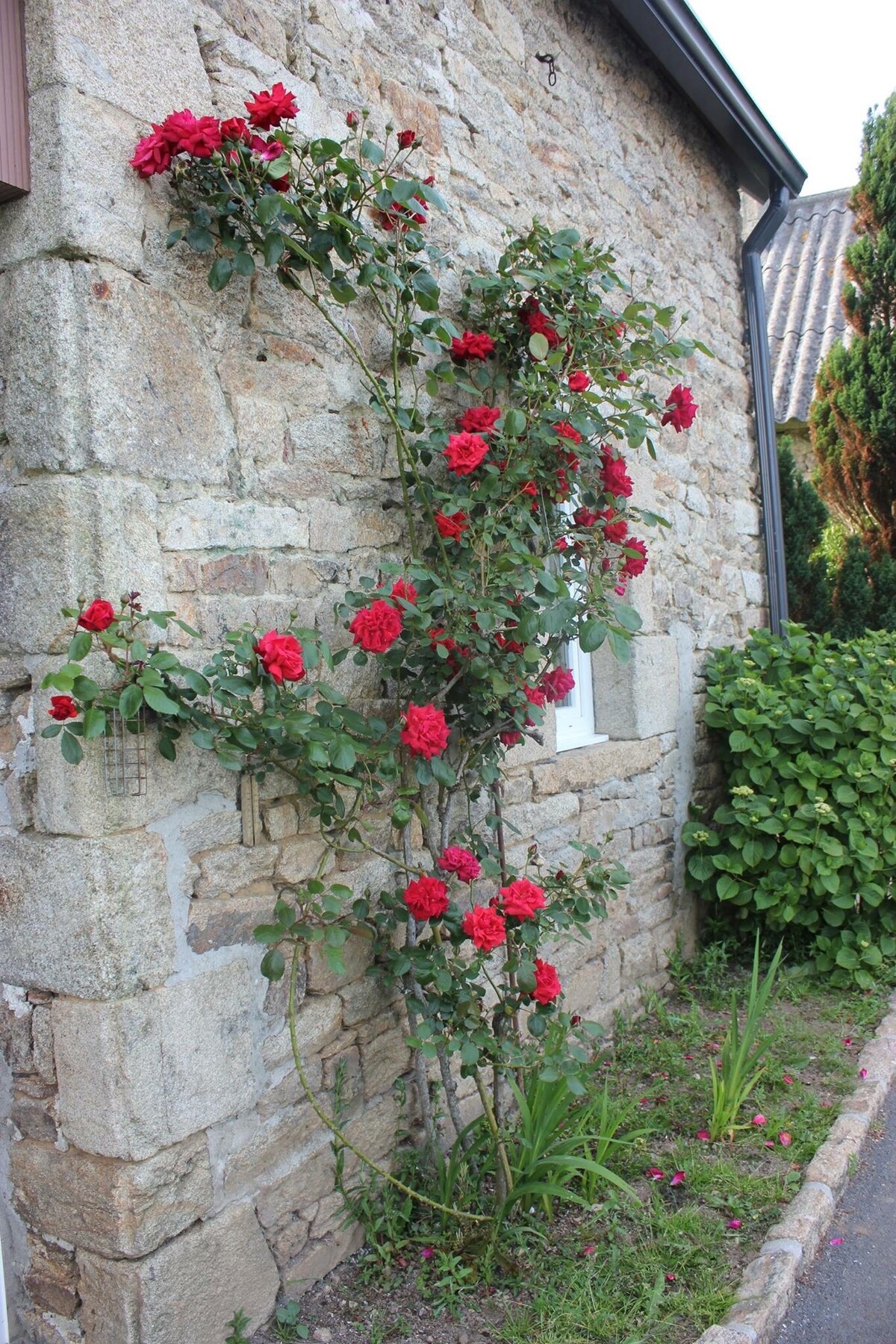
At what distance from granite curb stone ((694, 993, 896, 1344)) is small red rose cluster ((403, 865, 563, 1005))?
791 mm

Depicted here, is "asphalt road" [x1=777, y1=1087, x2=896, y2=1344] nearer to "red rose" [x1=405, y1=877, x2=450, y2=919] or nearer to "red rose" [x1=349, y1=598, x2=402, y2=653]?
"red rose" [x1=405, y1=877, x2=450, y2=919]

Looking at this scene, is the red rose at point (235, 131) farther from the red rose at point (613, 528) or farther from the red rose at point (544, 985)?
the red rose at point (544, 985)

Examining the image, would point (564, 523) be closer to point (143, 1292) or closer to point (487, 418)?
point (487, 418)

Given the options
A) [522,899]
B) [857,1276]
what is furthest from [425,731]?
[857,1276]

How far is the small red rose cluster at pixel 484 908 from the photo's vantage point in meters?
2.32

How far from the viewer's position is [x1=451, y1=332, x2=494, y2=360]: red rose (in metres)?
2.85

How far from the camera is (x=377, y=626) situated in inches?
86.4

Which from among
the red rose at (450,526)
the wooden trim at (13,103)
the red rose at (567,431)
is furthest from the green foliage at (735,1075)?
the wooden trim at (13,103)

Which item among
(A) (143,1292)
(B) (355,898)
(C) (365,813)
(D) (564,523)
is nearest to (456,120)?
(D) (564,523)

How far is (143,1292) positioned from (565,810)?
2.05 metres

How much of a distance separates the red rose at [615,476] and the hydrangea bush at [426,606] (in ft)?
0.04

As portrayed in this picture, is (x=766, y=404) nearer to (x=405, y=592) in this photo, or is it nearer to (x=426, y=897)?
(x=405, y=592)

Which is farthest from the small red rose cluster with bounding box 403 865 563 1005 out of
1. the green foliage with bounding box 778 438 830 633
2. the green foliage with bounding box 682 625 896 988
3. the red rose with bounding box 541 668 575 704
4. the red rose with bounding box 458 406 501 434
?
the green foliage with bounding box 778 438 830 633

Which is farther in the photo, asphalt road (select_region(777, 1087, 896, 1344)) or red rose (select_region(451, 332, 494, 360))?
red rose (select_region(451, 332, 494, 360))
